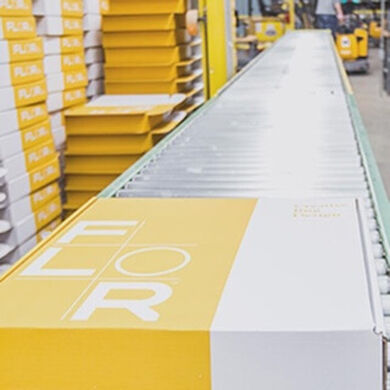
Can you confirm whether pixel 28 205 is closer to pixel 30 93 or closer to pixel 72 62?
pixel 30 93

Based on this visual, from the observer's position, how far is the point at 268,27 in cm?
1315

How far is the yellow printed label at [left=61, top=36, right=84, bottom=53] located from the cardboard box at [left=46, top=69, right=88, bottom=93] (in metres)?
0.12

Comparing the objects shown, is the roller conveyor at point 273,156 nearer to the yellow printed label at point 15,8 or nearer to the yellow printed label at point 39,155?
the yellow printed label at point 39,155

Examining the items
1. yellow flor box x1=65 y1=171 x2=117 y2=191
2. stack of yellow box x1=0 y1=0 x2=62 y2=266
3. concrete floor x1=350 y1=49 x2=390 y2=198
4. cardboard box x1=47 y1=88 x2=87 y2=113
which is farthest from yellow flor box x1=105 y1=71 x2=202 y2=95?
concrete floor x1=350 y1=49 x2=390 y2=198

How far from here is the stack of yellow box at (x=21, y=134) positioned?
2.94m

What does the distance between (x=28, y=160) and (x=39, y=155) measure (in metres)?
0.13

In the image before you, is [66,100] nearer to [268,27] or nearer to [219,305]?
[219,305]

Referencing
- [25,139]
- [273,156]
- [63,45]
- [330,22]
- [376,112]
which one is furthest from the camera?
[330,22]

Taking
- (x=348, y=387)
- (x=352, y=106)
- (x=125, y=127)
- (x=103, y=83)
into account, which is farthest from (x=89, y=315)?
(x=103, y=83)

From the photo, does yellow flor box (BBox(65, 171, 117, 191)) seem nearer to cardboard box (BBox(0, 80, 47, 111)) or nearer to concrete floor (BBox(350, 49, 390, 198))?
cardboard box (BBox(0, 80, 47, 111))

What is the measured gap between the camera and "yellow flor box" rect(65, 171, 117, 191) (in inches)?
147

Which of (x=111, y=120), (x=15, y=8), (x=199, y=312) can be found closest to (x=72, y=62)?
(x=111, y=120)

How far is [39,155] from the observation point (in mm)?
3285

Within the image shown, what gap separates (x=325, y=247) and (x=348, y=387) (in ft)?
1.01
